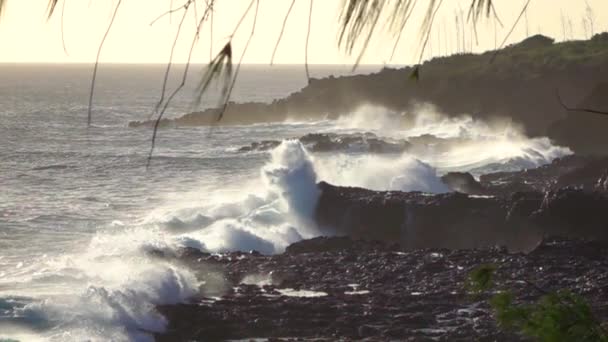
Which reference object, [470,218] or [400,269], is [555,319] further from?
[470,218]

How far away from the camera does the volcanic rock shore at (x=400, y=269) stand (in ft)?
55.0

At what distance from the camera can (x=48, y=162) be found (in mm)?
49406

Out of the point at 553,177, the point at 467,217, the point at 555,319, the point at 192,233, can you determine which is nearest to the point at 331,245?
the point at 467,217

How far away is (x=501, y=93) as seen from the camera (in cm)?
5919

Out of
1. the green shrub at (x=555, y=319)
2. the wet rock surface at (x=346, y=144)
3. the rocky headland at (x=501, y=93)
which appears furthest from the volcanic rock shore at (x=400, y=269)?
the wet rock surface at (x=346, y=144)

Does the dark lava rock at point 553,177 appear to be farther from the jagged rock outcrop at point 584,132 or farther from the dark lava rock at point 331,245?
the dark lava rock at point 331,245

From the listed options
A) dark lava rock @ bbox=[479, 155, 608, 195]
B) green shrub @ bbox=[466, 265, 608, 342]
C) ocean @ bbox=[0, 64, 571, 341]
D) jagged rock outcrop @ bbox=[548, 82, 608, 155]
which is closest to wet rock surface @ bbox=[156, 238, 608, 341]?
ocean @ bbox=[0, 64, 571, 341]

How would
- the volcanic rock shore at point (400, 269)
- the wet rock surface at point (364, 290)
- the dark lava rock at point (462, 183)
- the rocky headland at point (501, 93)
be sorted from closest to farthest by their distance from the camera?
the wet rock surface at point (364, 290) < the volcanic rock shore at point (400, 269) < the dark lava rock at point (462, 183) < the rocky headland at point (501, 93)

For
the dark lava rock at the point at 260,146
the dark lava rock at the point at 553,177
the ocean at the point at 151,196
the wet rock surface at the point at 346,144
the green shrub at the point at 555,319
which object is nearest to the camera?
the green shrub at the point at 555,319

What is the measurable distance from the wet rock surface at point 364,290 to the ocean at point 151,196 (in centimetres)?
94

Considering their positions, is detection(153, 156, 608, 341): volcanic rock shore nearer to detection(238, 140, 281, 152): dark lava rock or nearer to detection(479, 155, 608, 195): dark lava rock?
detection(479, 155, 608, 195): dark lava rock

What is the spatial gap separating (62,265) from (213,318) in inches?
262

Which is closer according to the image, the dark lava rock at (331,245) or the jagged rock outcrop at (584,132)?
the dark lava rock at (331,245)

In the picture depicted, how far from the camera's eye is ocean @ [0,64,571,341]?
1911cm
